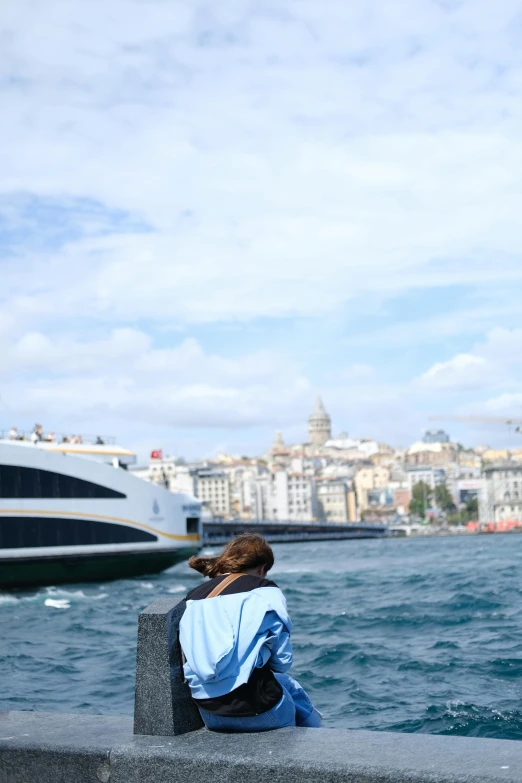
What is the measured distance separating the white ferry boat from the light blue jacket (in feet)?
79.7

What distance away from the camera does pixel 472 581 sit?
2194 centimetres

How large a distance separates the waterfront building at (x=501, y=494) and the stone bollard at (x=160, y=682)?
529 feet

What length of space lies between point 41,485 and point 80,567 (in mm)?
2952

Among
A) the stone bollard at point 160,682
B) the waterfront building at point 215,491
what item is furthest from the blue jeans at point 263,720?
the waterfront building at point 215,491

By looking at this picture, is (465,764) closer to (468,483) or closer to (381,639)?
(381,639)

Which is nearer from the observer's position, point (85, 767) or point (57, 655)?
point (85, 767)

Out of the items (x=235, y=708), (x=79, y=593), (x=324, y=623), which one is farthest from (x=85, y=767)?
(x=79, y=593)

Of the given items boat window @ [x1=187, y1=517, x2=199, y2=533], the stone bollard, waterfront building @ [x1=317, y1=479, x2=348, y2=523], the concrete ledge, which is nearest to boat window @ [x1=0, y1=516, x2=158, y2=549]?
boat window @ [x1=187, y1=517, x2=199, y2=533]

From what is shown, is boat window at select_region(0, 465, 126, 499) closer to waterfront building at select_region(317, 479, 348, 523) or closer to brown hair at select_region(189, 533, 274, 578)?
brown hair at select_region(189, 533, 274, 578)

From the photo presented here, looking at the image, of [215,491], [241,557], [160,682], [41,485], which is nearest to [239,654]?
[160,682]

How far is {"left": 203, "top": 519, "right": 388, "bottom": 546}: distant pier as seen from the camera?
390 ft

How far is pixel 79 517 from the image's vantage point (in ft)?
96.4

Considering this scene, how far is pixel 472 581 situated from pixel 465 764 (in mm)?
19616

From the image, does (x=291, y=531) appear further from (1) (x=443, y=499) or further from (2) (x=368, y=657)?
(2) (x=368, y=657)
